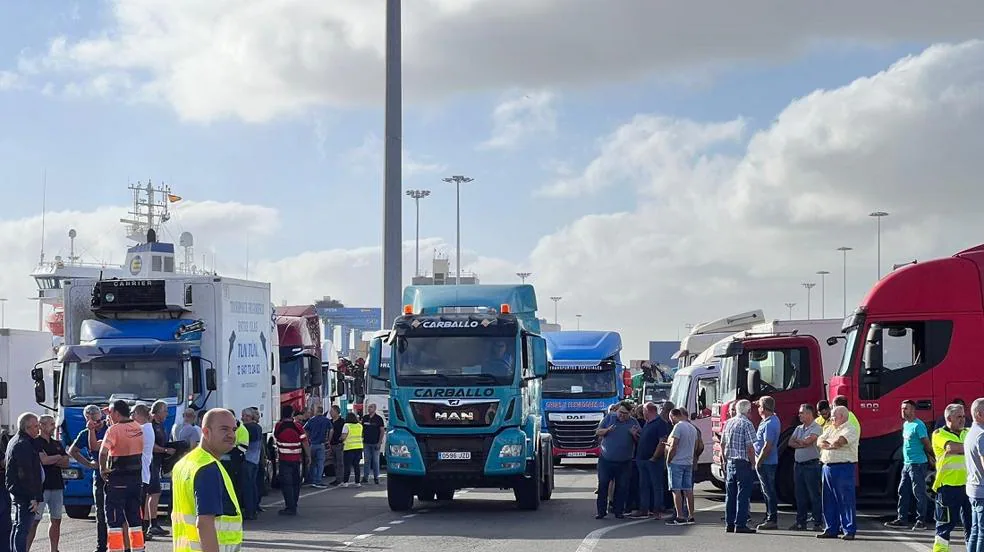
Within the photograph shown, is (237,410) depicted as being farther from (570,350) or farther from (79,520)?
(570,350)

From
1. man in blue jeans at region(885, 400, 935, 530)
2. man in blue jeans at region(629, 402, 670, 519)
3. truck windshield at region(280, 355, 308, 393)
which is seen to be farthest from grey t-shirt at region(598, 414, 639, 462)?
truck windshield at region(280, 355, 308, 393)

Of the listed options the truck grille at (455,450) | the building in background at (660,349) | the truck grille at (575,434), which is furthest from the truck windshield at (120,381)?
the building in background at (660,349)

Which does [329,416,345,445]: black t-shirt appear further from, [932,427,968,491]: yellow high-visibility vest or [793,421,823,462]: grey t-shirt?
[932,427,968,491]: yellow high-visibility vest

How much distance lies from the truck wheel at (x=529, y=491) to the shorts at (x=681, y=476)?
2.64m

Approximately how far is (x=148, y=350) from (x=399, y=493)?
4493 mm

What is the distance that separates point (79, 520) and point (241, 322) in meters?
4.35

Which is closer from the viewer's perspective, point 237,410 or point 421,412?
point 421,412

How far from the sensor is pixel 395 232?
1539 inches

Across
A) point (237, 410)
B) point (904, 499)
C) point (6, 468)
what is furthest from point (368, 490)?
point (6, 468)

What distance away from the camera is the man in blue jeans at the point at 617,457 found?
1991 cm

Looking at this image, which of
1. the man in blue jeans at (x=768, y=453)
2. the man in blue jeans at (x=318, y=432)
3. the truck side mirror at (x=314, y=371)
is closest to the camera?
the man in blue jeans at (x=768, y=453)

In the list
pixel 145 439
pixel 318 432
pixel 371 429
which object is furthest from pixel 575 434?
pixel 145 439

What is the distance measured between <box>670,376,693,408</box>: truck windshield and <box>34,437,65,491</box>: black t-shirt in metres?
13.7

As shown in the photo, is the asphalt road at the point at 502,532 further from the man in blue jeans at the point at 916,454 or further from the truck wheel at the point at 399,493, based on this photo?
the man in blue jeans at the point at 916,454
